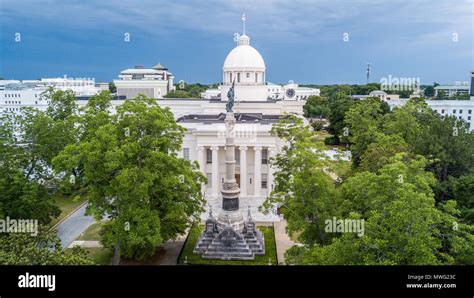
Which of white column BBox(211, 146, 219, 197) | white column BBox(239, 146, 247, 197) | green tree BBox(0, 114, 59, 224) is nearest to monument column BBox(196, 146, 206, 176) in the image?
white column BBox(211, 146, 219, 197)

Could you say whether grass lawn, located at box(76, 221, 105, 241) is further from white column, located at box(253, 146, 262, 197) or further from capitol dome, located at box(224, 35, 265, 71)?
capitol dome, located at box(224, 35, 265, 71)

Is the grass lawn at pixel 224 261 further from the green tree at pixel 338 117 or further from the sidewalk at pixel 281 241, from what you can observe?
the green tree at pixel 338 117

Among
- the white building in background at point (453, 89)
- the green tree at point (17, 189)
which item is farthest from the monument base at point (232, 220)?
the white building in background at point (453, 89)
